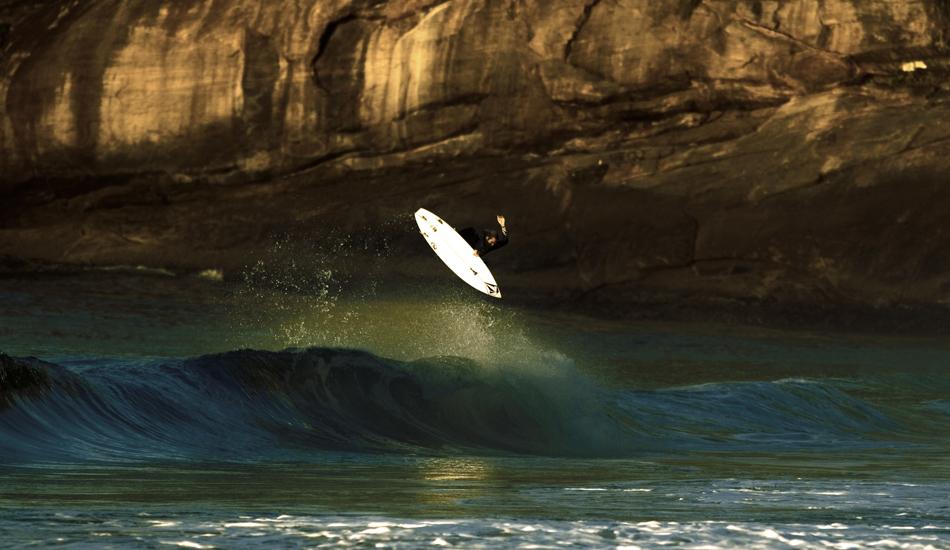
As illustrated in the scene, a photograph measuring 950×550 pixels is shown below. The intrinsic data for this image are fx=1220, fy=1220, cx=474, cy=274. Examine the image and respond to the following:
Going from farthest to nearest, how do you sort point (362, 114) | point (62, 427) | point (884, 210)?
point (362, 114)
point (884, 210)
point (62, 427)

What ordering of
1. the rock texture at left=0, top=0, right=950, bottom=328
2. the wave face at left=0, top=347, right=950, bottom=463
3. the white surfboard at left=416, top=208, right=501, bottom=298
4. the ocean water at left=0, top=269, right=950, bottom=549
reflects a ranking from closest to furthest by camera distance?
the ocean water at left=0, top=269, right=950, bottom=549 → the wave face at left=0, top=347, right=950, bottom=463 → the white surfboard at left=416, top=208, right=501, bottom=298 → the rock texture at left=0, top=0, right=950, bottom=328

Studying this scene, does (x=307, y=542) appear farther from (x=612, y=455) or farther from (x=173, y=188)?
(x=173, y=188)

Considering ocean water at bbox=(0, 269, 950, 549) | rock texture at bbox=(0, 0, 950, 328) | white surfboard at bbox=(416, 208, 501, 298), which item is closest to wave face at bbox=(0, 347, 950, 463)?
ocean water at bbox=(0, 269, 950, 549)

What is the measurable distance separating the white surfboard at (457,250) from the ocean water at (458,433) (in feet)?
3.22

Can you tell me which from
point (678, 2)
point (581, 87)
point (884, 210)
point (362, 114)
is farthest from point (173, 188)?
point (884, 210)

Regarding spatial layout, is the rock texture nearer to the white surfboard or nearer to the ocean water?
the ocean water

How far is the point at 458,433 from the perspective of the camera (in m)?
13.1

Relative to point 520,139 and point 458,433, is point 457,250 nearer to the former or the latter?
point 458,433

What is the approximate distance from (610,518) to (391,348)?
14.8 meters

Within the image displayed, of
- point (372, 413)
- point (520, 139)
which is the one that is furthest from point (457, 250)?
point (520, 139)

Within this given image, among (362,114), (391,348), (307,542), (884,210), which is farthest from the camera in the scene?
(362,114)

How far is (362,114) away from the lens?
97.6 feet

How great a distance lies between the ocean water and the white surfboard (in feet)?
3.22

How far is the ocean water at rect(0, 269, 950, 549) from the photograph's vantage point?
6340 mm
